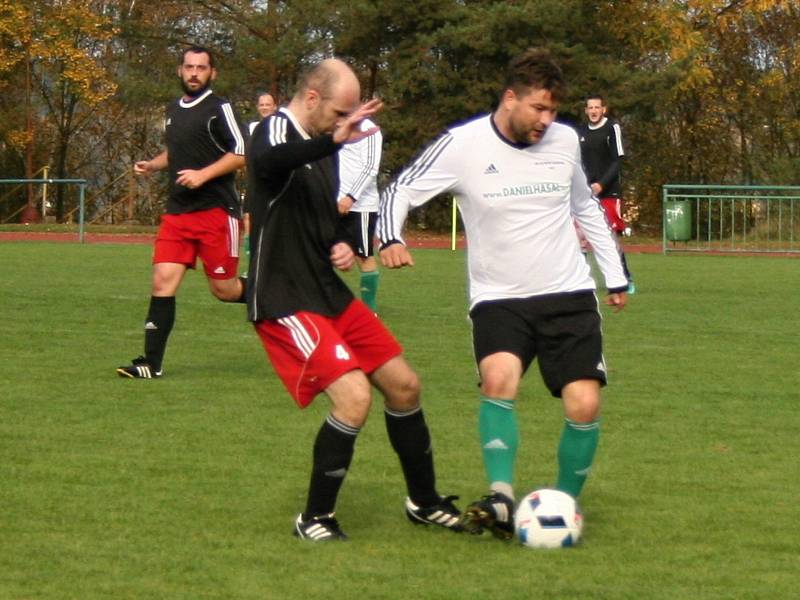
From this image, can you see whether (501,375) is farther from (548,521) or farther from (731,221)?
(731,221)

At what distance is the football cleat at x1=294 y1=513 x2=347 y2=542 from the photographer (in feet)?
18.3

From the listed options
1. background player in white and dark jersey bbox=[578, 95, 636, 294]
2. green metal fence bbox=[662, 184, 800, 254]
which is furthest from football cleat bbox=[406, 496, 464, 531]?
green metal fence bbox=[662, 184, 800, 254]

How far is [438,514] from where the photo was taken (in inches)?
230

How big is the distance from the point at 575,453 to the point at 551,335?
0.44 m

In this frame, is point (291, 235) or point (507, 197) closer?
point (291, 235)

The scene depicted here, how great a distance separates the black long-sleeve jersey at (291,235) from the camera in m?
5.60

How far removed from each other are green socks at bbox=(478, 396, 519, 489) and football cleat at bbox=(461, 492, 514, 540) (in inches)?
4.1

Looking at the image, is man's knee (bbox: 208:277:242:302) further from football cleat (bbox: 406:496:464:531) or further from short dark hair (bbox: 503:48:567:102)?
short dark hair (bbox: 503:48:567:102)

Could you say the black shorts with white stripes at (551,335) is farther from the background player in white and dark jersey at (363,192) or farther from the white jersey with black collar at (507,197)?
the background player in white and dark jersey at (363,192)

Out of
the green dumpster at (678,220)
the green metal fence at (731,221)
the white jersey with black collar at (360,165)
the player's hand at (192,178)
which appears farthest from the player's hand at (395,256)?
the green dumpster at (678,220)

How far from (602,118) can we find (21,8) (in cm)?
2480

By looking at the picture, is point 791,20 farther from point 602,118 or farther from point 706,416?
point 706,416

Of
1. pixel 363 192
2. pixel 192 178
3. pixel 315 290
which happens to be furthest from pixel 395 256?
pixel 363 192

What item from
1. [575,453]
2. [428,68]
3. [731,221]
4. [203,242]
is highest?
[428,68]
